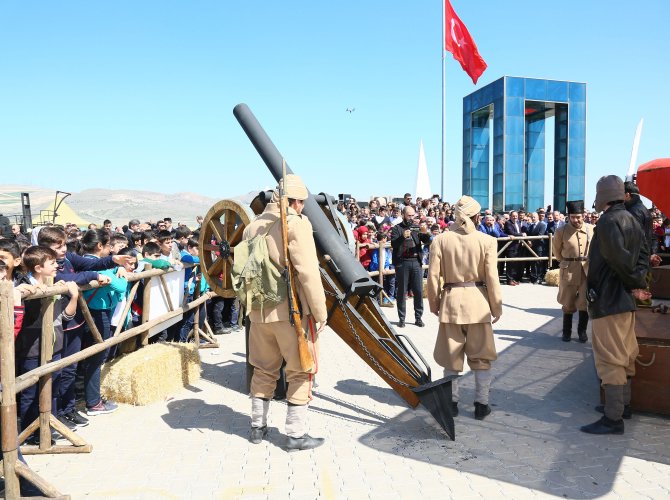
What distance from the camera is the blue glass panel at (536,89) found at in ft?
79.2

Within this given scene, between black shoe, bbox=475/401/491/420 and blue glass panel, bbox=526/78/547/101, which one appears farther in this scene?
blue glass panel, bbox=526/78/547/101

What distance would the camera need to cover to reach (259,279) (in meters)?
4.09

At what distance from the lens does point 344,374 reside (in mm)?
6344

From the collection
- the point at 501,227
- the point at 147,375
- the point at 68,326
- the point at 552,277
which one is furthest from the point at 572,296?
the point at 501,227

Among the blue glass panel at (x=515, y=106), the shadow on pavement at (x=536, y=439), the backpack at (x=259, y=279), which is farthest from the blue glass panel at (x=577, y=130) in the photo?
the backpack at (x=259, y=279)

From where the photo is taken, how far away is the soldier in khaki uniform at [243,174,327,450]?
4012 millimetres

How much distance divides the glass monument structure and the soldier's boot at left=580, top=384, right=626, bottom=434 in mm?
21183

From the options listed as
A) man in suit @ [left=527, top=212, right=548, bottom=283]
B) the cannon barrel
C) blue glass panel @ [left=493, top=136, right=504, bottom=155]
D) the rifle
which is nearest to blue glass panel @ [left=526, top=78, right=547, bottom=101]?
blue glass panel @ [left=493, top=136, right=504, bottom=155]

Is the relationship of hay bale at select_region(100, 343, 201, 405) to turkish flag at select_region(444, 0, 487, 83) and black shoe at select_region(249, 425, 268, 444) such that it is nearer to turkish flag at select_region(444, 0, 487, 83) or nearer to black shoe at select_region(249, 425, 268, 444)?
black shoe at select_region(249, 425, 268, 444)

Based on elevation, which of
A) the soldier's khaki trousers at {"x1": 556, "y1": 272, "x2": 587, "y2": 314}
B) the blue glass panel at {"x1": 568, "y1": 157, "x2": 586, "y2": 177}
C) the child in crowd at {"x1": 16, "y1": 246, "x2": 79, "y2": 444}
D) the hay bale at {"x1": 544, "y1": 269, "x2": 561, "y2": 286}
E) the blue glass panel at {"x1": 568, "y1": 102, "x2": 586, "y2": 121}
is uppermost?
the blue glass panel at {"x1": 568, "y1": 102, "x2": 586, "y2": 121}

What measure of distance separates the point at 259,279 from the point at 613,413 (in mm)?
3102

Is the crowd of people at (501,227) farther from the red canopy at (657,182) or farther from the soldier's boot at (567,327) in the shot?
the red canopy at (657,182)

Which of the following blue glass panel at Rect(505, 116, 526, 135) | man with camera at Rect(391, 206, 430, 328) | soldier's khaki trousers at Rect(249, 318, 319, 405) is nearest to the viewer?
soldier's khaki trousers at Rect(249, 318, 319, 405)

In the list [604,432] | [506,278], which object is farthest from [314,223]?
[506,278]
